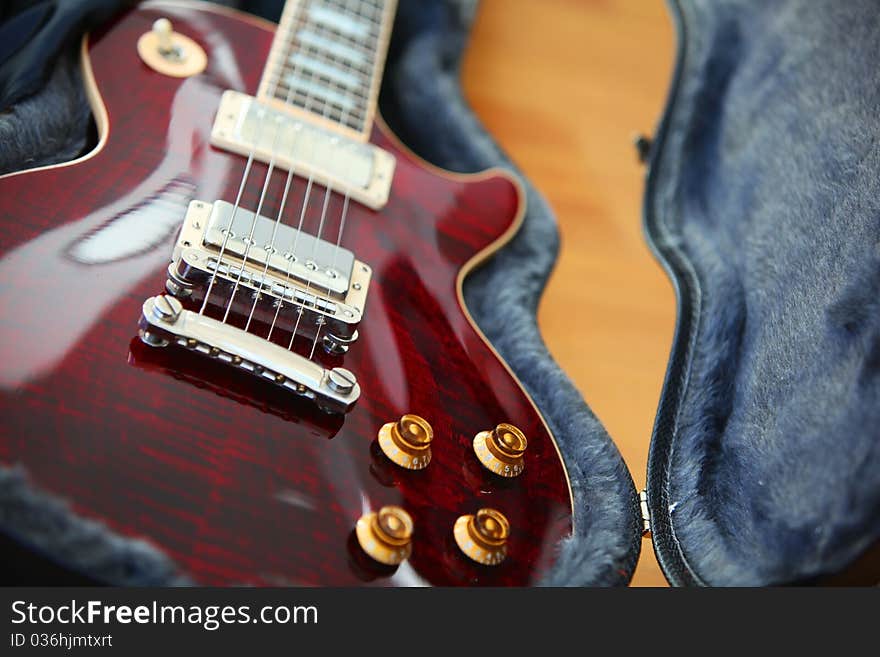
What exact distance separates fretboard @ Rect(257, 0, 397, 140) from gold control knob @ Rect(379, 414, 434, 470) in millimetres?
375

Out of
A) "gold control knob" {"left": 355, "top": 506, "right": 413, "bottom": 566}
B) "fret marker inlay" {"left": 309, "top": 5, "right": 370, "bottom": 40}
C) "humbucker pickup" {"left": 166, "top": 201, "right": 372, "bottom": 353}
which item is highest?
"fret marker inlay" {"left": 309, "top": 5, "right": 370, "bottom": 40}

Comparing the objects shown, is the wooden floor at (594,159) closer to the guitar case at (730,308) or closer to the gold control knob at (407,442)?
the guitar case at (730,308)

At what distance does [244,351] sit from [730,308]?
0.46 metres

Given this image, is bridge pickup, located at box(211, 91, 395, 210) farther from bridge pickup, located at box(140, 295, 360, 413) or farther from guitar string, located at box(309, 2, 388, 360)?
→ bridge pickup, located at box(140, 295, 360, 413)

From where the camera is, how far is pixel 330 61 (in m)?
0.97

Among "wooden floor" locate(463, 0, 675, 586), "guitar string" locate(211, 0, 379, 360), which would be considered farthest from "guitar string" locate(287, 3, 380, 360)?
"wooden floor" locate(463, 0, 675, 586)

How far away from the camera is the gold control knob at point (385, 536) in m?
0.58

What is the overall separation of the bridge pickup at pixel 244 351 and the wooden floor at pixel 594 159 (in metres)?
0.27

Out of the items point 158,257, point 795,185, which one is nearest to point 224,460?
point 158,257

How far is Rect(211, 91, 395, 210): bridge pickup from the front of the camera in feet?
2.62

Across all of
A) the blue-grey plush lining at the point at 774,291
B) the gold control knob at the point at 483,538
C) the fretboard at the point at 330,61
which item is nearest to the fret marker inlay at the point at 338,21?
the fretboard at the point at 330,61

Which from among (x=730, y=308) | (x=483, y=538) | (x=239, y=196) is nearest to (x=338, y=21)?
(x=239, y=196)

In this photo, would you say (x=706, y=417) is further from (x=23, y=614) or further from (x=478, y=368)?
(x=23, y=614)

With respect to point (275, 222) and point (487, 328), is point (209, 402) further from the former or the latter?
point (487, 328)
